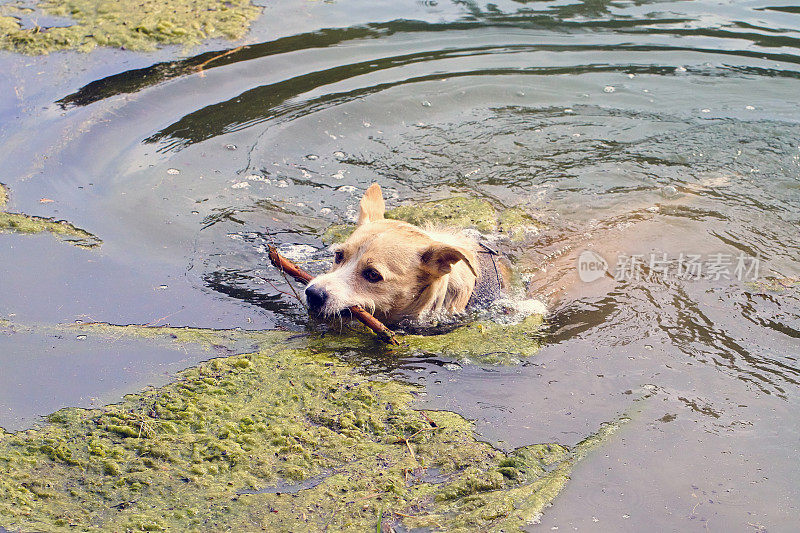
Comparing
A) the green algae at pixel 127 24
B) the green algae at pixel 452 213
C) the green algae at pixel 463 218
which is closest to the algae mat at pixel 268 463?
the green algae at pixel 463 218

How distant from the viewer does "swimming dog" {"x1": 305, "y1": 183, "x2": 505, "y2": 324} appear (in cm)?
577

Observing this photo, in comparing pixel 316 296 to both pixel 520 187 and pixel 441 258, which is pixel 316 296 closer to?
pixel 441 258

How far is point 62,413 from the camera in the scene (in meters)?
4.43

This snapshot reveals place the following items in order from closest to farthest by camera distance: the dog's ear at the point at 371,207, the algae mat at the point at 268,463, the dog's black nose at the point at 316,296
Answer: the algae mat at the point at 268,463
the dog's black nose at the point at 316,296
the dog's ear at the point at 371,207

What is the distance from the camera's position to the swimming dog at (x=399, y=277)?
5.77 meters

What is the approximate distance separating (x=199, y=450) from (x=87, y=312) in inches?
84.4

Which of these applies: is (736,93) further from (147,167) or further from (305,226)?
(147,167)

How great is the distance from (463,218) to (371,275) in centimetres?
213

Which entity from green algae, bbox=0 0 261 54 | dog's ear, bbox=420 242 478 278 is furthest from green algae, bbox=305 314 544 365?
green algae, bbox=0 0 261 54

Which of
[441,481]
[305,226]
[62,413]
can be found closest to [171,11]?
[305,226]

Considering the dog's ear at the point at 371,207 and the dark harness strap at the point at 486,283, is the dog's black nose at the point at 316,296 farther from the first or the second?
the dark harness strap at the point at 486,283

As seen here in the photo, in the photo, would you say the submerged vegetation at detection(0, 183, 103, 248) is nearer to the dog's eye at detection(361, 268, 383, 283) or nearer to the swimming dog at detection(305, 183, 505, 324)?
the swimming dog at detection(305, 183, 505, 324)

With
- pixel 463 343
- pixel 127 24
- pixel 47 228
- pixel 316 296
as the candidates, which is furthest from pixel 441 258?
pixel 127 24

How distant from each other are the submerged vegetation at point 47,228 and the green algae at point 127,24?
3.89 meters
